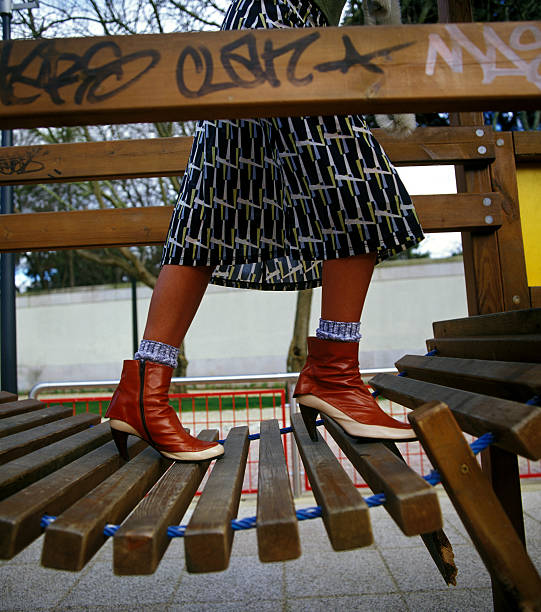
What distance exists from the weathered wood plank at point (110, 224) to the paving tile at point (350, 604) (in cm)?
155

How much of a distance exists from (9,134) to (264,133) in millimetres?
3528

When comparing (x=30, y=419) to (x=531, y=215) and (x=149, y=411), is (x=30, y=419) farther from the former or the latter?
(x=531, y=215)

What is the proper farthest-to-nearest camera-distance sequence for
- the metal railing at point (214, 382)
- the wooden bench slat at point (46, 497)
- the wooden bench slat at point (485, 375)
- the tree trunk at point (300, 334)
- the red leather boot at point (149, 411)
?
the tree trunk at point (300, 334), the metal railing at point (214, 382), the red leather boot at point (149, 411), the wooden bench slat at point (485, 375), the wooden bench slat at point (46, 497)

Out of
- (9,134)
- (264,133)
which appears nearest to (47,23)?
(9,134)

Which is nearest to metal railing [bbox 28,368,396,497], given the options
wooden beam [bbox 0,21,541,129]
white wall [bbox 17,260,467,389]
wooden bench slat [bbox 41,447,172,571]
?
wooden bench slat [bbox 41,447,172,571]

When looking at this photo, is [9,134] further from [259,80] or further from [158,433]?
[259,80]

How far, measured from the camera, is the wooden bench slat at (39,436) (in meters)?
1.53

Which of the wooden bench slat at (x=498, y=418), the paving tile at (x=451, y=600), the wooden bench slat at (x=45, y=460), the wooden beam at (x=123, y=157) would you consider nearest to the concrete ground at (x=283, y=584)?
the paving tile at (x=451, y=600)

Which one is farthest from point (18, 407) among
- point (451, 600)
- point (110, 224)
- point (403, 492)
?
point (451, 600)

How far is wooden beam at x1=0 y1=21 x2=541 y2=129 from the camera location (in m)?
0.87

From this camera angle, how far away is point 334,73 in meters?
0.88

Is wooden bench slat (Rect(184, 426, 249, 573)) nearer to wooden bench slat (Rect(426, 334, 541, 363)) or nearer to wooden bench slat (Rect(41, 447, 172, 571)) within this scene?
wooden bench slat (Rect(41, 447, 172, 571))

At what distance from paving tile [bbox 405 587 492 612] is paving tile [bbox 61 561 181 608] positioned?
3.39ft

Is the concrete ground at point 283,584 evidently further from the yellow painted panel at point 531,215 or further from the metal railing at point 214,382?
the yellow painted panel at point 531,215
